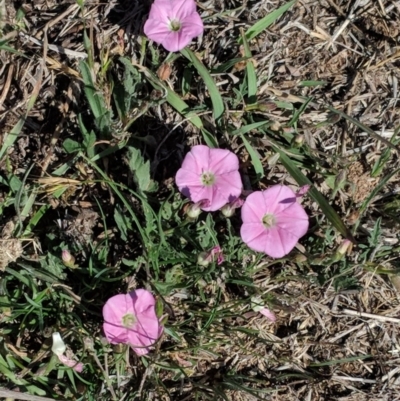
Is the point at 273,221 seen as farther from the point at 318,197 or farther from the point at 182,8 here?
the point at 182,8

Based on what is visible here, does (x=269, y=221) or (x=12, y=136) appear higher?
(x=12, y=136)

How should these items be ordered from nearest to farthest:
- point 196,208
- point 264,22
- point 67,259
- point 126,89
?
point 196,208, point 67,259, point 126,89, point 264,22

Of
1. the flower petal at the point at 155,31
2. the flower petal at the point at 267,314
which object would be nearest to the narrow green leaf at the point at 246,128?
the flower petal at the point at 155,31

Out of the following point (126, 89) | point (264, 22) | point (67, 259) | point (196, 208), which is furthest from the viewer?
point (264, 22)

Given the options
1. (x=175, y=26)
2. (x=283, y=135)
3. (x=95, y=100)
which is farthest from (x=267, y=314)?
(x=175, y=26)

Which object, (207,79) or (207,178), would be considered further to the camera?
(207,79)

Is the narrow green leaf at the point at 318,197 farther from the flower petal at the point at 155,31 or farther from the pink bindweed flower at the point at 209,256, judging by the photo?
the flower petal at the point at 155,31

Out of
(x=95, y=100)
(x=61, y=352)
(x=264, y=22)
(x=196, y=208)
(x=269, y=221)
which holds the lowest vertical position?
(x=61, y=352)
